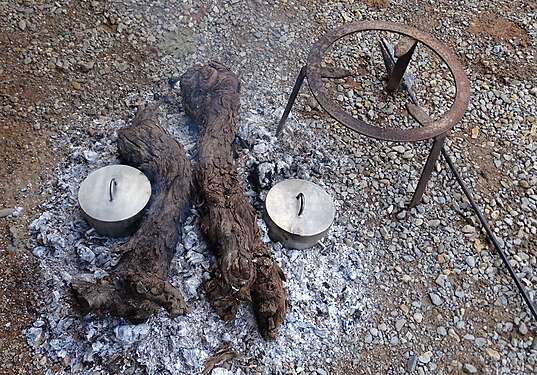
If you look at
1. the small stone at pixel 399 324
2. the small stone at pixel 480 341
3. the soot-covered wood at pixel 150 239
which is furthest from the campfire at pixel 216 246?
the small stone at pixel 480 341

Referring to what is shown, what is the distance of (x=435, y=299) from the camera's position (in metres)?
2.92

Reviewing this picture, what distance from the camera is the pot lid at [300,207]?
2.78 m

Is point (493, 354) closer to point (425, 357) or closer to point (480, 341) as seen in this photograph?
point (480, 341)

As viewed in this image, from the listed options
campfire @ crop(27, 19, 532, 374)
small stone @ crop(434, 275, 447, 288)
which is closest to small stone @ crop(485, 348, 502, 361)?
small stone @ crop(434, 275, 447, 288)

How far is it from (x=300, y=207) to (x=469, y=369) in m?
1.16

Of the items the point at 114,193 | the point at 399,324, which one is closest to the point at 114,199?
the point at 114,193

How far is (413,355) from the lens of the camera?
8.94 ft

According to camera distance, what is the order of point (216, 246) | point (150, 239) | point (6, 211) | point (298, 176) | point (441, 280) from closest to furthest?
point (150, 239), point (216, 246), point (6, 211), point (441, 280), point (298, 176)

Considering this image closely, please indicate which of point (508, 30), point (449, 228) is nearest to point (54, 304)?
point (449, 228)

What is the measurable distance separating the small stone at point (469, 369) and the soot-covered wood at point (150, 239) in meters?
1.41

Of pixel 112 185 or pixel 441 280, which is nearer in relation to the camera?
pixel 112 185

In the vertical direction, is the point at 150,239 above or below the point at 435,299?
above

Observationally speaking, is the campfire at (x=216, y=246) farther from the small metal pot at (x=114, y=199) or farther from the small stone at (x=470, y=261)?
the small stone at (x=470, y=261)

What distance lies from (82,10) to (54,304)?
2287 millimetres
